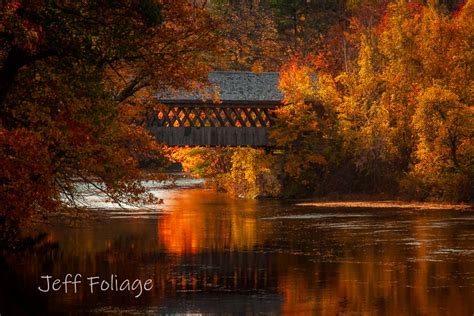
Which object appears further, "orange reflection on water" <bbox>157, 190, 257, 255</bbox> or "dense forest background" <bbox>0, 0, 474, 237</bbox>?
"orange reflection on water" <bbox>157, 190, 257, 255</bbox>

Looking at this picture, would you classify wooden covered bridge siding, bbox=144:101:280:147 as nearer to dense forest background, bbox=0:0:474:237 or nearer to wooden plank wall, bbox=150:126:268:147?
wooden plank wall, bbox=150:126:268:147

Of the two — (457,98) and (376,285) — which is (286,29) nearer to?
(457,98)

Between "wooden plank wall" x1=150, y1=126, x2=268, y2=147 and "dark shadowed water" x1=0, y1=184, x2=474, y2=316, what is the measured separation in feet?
34.3

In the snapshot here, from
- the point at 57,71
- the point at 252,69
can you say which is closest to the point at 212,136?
the point at 252,69

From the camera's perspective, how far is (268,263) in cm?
2772

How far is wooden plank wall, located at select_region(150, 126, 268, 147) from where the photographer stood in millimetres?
54844

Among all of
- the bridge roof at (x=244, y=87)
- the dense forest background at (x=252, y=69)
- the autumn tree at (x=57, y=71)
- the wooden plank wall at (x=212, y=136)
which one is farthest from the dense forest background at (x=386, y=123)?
the autumn tree at (x=57, y=71)

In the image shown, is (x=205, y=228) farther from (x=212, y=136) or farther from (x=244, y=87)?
(x=244, y=87)

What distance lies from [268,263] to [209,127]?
28742 mm

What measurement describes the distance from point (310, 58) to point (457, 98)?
2542 cm

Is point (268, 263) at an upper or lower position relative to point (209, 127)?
lower

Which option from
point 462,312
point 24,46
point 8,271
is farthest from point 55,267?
point 462,312

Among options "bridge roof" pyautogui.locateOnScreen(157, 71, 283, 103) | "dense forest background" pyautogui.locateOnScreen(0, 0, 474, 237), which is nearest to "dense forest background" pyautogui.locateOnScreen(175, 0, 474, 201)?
"dense forest background" pyautogui.locateOnScreen(0, 0, 474, 237)

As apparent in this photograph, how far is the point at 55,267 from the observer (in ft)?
85.8
